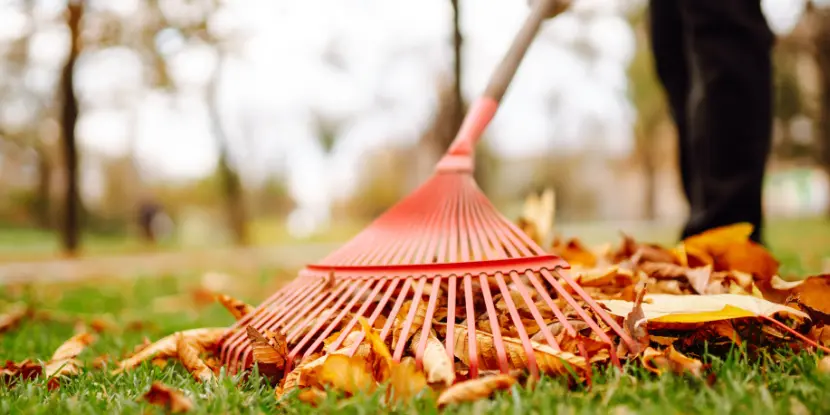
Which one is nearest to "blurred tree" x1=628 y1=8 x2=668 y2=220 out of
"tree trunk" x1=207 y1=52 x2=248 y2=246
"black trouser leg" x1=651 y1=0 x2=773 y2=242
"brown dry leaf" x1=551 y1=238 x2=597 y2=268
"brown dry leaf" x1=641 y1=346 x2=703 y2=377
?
"tree trunk" x1=207 y1=52 x2=248 y2=246

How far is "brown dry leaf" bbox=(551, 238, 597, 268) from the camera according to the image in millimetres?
1828

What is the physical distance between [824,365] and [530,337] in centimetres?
49

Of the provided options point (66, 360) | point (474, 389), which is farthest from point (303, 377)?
point (66, 360)

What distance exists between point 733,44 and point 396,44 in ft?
31.9

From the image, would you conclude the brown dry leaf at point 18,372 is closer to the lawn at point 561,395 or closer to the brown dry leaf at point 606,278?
the lawn at point 561,395

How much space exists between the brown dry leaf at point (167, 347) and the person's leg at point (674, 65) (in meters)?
1.90

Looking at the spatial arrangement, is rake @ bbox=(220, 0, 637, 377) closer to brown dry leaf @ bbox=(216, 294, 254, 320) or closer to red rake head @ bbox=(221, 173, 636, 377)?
red rake head @ bbox=(221, 173, 636, 377)

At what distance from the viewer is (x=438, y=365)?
1.05 metres

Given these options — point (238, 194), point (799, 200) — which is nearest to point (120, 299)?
point (238, 194)

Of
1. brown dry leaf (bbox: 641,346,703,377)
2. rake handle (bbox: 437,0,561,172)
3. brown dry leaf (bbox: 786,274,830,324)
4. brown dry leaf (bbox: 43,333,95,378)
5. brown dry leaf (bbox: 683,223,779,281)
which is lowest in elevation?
brown dry leaf (bbox: 43,333,95,378)

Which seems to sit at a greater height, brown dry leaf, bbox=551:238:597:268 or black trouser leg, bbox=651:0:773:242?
black trouser leg, bbox=651:0:773:242

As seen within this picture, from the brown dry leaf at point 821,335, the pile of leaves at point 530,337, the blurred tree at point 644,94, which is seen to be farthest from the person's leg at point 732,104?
the blurred tree at point 644,94

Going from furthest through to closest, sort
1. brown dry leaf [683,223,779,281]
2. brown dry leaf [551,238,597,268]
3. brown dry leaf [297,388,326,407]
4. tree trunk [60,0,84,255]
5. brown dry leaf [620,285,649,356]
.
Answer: tree trunk [60,0,84,255] → brown dry leaf [551,238,597,268] → brown dry leaf [683,223,779,281] → brown dry leaf [620,285,649,356] → brown dry leaf [297,388,326,407]

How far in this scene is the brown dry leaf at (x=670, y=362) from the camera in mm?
1034
